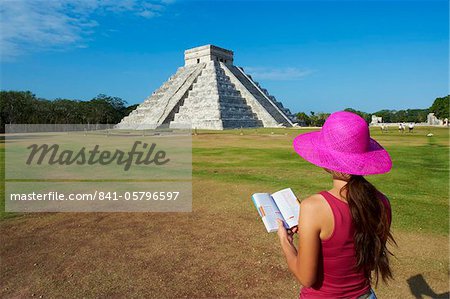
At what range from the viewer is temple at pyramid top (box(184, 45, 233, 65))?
64275mm

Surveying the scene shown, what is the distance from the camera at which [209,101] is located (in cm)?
5000

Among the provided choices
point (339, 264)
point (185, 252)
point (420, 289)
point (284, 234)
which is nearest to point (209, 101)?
point (185, 252)

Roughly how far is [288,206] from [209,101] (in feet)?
158

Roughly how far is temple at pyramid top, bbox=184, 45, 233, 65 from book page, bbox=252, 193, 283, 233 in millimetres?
64338

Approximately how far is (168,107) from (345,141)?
54285 mm

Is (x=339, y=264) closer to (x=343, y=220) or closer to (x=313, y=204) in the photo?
(x=343, y=220)

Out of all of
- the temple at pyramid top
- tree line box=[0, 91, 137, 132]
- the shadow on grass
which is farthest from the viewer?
the temple at pyramid top

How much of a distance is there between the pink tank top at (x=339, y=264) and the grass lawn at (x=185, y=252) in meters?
2.03

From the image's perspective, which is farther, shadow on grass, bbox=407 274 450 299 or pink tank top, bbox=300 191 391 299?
shadow on grass, bbox=407 274 450 299

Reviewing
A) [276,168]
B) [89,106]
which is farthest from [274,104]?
[276,168]

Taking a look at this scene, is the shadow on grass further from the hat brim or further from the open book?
the hat brim

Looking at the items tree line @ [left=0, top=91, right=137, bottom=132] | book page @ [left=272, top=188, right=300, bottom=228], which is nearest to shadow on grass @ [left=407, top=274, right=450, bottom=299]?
book page @ [left=272, top=188, right=300, bottom=228]

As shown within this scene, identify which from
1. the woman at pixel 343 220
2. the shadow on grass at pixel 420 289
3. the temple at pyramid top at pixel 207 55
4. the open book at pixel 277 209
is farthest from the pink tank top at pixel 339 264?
the temple at pyramid top at pixel 207 55

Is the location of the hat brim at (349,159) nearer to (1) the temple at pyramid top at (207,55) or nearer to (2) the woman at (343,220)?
(2) the woman at (343,220)
